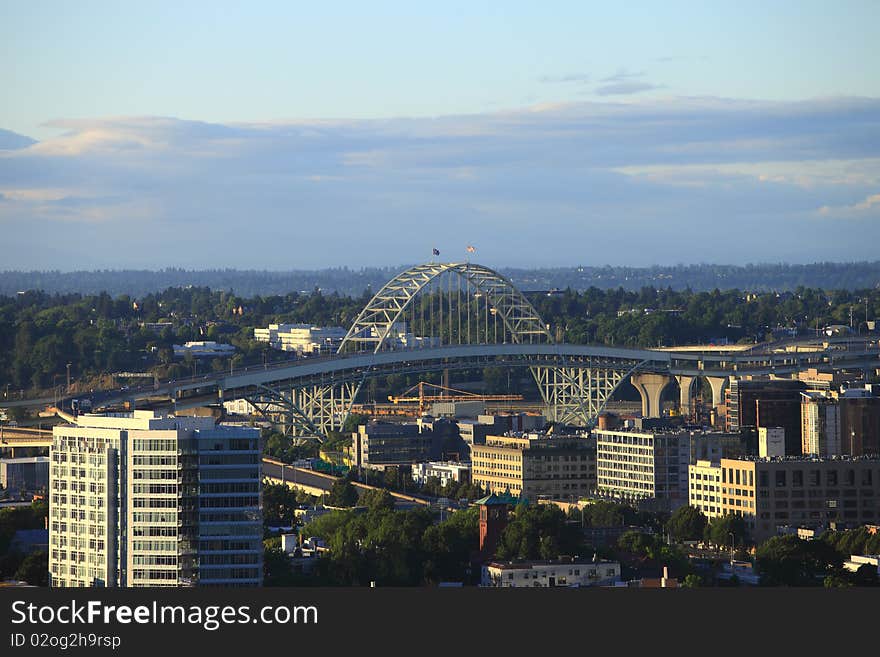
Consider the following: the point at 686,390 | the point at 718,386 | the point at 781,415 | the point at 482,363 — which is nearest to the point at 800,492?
the point at 781,415

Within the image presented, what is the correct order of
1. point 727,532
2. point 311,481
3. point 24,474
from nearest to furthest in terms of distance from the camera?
point 727,532
point 24,474
point 311,481

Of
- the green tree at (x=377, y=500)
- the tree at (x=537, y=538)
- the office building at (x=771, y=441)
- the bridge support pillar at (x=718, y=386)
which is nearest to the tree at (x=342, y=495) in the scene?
the green tree at (x=377, y=500)

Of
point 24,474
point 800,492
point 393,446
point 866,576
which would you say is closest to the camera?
point 866,576

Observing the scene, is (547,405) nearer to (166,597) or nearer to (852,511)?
(852,511)

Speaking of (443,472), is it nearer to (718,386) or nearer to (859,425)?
(859,425)

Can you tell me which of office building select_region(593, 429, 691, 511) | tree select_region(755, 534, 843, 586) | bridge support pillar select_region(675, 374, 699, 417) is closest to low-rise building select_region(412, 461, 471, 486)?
office building select_region(593, 429, 691, 511)

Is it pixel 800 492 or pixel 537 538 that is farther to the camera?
pixel 800 492

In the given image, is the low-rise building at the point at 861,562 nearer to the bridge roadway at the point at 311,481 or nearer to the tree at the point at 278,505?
the tree at the point at 278,505
